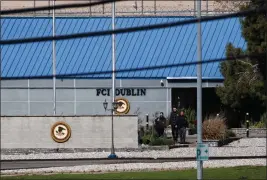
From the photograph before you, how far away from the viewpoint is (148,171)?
26391 mm

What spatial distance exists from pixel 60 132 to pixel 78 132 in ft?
2.63

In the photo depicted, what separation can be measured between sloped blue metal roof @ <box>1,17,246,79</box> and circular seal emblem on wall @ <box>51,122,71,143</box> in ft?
37.5

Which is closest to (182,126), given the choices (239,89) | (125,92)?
(239,89)

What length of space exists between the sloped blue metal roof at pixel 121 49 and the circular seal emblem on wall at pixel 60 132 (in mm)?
11444

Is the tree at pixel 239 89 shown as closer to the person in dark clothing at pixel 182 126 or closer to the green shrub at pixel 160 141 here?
the person in dark clothing at pixel 182 126

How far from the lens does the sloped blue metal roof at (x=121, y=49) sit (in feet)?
161

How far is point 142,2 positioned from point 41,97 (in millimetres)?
11073

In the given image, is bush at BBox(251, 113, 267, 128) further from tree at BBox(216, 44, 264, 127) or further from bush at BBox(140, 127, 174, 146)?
bush at BBox(140, 127, 174, 146)

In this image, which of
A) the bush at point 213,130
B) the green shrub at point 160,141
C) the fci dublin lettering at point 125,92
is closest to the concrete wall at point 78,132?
the green shrub at point 160,141

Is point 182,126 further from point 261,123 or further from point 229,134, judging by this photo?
point 261,123

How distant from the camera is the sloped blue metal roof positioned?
161ft

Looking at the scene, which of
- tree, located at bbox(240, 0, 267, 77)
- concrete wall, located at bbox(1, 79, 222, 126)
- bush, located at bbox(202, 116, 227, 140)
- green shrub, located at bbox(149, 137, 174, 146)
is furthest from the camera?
concrete wall, located at bbox(1, 79, 222, 126)

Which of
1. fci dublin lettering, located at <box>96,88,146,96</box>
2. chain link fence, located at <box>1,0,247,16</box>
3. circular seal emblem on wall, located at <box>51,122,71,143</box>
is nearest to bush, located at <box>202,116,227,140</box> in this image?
circular seal emblem on wall, located at <box>51,122,71,143</box>

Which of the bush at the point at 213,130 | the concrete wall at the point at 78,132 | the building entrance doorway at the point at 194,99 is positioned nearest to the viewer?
the concrete wall at the point at 78,132
